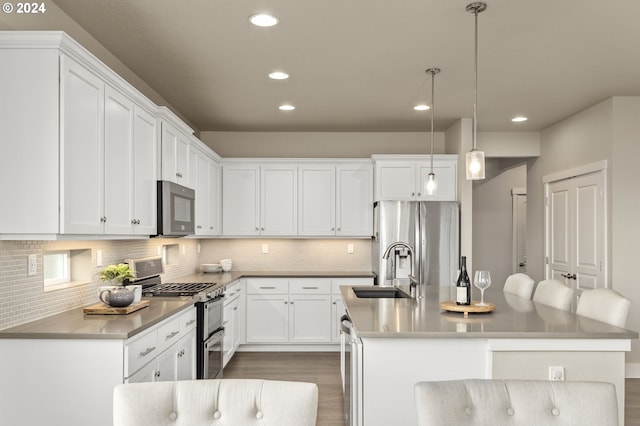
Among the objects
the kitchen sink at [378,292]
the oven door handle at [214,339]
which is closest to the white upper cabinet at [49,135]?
the oven door handle at [214,339]

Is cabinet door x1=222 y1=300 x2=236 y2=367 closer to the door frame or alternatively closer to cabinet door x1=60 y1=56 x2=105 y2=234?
cabinet door x1=60 y1=56 x2=105 y2=234

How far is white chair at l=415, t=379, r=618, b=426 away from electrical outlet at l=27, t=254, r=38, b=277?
2230 mm

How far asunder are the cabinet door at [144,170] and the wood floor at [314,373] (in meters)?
1.88

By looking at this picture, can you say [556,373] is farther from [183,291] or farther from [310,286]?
[310,286]

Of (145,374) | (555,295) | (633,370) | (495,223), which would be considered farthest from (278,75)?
(495,223)

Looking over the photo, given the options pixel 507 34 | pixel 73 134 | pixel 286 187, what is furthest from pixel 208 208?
pixel 507 34

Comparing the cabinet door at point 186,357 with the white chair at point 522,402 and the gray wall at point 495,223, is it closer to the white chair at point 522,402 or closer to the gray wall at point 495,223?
the white chair at point 522,402

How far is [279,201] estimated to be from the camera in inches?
237

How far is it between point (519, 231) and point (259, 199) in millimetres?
4772

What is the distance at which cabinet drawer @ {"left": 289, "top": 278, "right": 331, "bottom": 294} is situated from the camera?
223 inches

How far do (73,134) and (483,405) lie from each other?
2.19 meters

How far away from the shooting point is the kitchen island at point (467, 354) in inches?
92.5

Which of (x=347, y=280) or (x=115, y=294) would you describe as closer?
(x=115, y=294)

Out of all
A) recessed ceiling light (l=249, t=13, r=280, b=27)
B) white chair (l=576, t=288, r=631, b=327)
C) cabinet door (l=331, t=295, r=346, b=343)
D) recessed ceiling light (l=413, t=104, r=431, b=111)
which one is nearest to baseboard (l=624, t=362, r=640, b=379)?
white chair (l=576, t=288, r=631, b=327)
